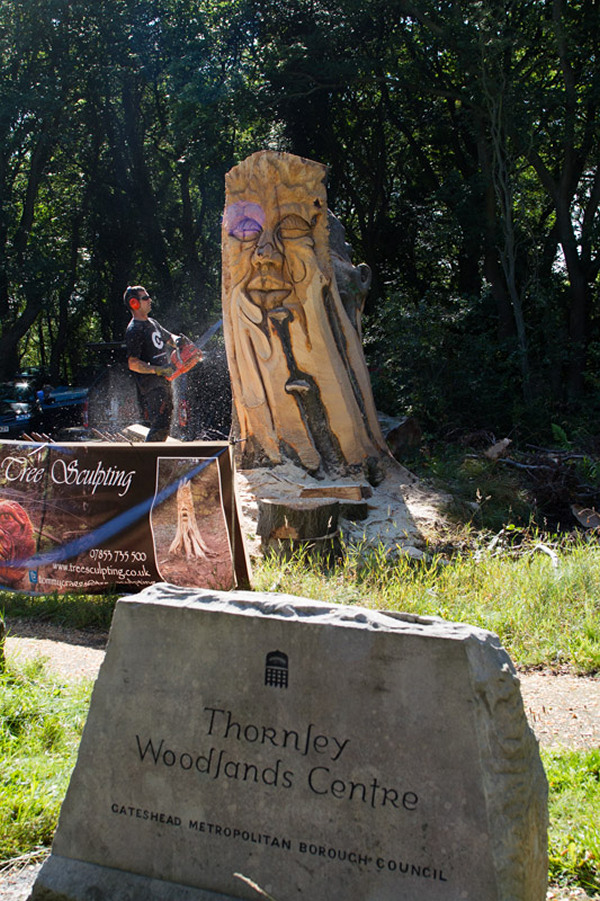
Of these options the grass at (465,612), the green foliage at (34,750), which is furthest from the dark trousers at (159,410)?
the green foliage at (34,750)

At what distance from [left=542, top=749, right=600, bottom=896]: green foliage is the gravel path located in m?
0.08

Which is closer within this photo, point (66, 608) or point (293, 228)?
point (66, 608)

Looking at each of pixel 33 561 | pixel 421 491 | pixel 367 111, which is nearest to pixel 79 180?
pixel 367 111

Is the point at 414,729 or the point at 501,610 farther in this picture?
the point at 501,610

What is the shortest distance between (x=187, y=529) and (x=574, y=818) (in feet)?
10.2

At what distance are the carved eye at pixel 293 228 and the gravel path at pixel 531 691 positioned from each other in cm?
479

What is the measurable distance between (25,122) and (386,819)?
64.6 ft

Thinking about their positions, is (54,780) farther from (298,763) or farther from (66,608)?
(66,608)

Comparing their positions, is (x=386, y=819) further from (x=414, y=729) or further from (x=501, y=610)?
(x=501, y=610)

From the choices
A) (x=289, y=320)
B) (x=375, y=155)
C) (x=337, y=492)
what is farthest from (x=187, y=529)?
(x=375, y=155)

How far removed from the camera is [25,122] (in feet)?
61.4

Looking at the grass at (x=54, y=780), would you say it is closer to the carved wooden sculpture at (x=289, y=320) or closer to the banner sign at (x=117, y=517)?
the banner sign at (x=117, y=517)

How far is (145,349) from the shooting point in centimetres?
807

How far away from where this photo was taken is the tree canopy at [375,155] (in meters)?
13.2
